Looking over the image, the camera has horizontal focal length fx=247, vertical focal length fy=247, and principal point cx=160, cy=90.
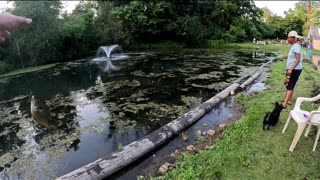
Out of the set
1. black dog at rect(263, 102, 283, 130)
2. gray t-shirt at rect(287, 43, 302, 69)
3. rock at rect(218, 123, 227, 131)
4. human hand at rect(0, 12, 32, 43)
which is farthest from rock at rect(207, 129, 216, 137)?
human hand at rect(0, 12, 32, 43)

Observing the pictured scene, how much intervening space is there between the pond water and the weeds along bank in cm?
173

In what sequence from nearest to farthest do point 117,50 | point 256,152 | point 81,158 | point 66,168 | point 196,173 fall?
1. point 196,173
2. point 256,152
3. point 66,168
4. point 81,158
5. point 117,50

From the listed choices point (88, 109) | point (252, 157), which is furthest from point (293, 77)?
point (88, 109)

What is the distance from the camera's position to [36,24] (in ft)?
53.1

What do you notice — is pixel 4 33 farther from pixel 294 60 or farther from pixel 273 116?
pixel 294 60

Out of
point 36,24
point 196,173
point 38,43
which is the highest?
point 36,24

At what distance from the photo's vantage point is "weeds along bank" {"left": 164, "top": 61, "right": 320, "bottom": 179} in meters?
3.50

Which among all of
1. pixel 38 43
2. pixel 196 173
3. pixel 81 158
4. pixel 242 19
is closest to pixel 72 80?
pixel 38 43

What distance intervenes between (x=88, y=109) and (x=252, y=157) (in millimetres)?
4986

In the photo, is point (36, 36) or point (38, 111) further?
point (36, 36)

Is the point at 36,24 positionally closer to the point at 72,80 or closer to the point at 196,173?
the point at 72,80

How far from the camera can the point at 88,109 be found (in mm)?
7324

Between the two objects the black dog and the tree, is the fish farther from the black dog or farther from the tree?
the tree

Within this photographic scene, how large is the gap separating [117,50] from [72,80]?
473 inches
